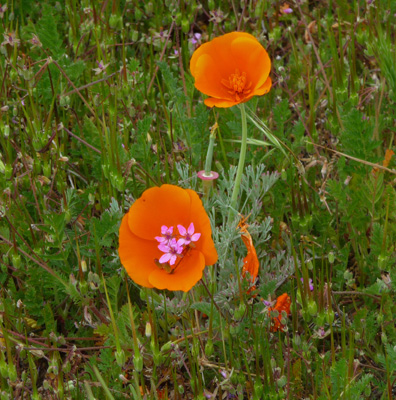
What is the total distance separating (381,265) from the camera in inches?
81.0

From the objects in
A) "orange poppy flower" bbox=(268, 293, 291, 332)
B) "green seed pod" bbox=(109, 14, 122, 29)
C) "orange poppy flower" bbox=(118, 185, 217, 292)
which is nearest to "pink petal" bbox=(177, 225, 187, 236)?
"orange poppy flower" bbox=(118, 185, 217, 292)

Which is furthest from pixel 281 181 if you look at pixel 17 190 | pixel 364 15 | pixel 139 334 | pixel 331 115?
pixel 364 15

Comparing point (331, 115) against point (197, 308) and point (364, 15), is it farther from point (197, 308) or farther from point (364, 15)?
point (197, 308)

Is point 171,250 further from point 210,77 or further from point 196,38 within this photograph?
point 196,38

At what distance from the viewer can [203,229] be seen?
5.73 ft

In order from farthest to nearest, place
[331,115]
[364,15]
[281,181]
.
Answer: [364,15] → [331,115] → [281,181]

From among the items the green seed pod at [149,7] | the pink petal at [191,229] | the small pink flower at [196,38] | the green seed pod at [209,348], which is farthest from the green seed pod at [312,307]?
the green seed pod at [149,7]

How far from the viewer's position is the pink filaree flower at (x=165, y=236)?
1.80 m

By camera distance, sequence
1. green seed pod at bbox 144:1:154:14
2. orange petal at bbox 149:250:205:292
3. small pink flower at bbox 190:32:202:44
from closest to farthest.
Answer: orange petal at bbox 149:250:205:292 < small pink flower at bbox 190:32:202:44 < green seed pod at bbox 144:1:154:14

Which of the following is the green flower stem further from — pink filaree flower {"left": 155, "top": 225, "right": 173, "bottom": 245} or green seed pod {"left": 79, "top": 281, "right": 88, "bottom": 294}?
green seed pod {"left": 79, "top": 281, "right": 88, "bottom": 294}

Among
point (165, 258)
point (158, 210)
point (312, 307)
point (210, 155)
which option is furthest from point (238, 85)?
point (312, 307)

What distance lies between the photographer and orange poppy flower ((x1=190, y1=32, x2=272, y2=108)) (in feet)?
6.24

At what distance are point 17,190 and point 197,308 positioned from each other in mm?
809

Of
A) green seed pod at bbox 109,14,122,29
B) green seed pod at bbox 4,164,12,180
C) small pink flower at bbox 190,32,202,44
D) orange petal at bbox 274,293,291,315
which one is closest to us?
orange petal at bbox 274,293,291,315
